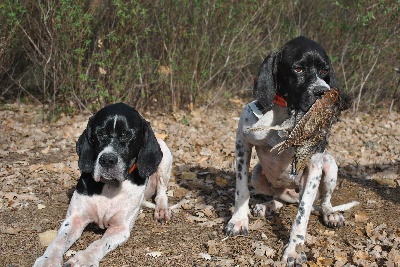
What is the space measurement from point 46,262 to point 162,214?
148 cm

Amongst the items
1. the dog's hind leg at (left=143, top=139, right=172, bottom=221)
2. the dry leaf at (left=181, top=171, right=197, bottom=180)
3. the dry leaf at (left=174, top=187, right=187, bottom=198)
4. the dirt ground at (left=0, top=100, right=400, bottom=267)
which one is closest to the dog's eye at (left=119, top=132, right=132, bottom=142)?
the dirt ground at (left=0, top=100, right=400, bottom=267)

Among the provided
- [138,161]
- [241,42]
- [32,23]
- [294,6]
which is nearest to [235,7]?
[241,42]

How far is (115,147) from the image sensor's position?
4.58m

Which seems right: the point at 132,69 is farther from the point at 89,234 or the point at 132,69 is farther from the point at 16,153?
the point at 89,234

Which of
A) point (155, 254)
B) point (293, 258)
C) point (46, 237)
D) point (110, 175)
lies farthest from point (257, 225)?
point (46, 237)

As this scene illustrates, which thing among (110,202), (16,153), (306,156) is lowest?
(16,153)

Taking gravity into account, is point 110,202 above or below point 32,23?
below

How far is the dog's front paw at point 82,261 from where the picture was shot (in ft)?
13.6

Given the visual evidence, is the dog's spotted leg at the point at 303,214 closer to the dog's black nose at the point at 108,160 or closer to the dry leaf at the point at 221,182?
the dog's black nose at the point at 108,160

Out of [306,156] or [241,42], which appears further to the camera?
[241,42]

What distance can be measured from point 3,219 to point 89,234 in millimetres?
853

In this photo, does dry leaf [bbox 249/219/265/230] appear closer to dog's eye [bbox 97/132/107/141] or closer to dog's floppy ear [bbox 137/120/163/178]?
dog's floppy ear [bbox 137/120/163/178]

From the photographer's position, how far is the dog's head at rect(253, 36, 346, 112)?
14.3 ft

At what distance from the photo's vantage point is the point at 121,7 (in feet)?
27.4
